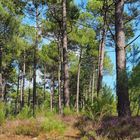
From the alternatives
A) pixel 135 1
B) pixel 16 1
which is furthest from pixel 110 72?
pixel 135 1

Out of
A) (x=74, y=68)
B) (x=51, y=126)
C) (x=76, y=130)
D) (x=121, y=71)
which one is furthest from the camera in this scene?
(x=74, y=68)

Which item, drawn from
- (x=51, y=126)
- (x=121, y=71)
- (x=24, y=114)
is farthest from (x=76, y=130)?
(x=121, y=71)

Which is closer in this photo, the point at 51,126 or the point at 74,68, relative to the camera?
the point at 51,126

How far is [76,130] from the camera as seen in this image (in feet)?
32.0

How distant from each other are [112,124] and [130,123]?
0.45 meters

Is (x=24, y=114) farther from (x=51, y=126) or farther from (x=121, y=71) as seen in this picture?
(x=121, y=71)

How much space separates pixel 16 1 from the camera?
89.8 feet

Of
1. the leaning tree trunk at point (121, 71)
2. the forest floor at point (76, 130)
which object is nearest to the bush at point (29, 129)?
the forest floor at point (76, 130)

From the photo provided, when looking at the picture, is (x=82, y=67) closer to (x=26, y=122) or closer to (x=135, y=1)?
(x=135, y=1)

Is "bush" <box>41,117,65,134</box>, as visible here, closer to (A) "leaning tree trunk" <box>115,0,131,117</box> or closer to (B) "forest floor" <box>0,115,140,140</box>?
(B) "forest floor" <box>0,115,140,140</box>

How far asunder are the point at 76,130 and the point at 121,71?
2.75m

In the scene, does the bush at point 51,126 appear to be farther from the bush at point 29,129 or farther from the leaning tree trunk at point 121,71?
the leaning tree trunk at point 121,71

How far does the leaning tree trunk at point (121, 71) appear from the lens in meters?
11.4

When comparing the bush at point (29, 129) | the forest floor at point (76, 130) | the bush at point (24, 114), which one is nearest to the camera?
the forest floor at point (76, 130)
